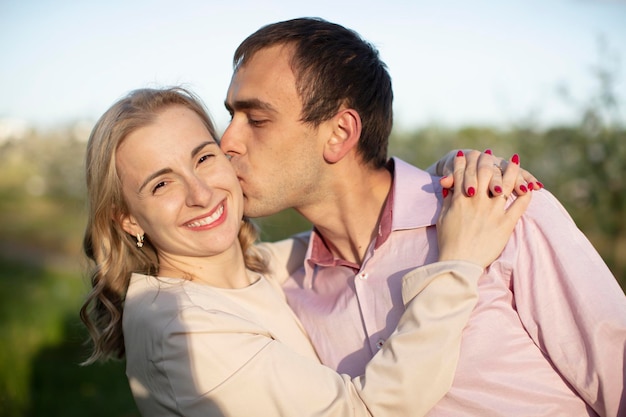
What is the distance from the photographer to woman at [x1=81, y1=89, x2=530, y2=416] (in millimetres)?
2408

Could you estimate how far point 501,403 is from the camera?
2.54m

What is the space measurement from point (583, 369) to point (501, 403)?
344 millimetres

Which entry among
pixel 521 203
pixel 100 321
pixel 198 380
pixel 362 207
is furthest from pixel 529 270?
pixel 100 321

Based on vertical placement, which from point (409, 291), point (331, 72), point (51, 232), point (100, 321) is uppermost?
point (331, 72)

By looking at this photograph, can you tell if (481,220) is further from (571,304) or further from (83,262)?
(83,262)

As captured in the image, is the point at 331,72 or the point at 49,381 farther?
the point at 49,381

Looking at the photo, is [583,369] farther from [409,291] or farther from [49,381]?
[49,381]

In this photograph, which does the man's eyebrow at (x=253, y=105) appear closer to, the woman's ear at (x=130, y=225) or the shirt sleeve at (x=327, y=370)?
the woman's ear at (x=130, y=225)

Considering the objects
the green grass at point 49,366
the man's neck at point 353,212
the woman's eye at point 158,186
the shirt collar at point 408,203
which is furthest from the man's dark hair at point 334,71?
the green grass at point 49,366

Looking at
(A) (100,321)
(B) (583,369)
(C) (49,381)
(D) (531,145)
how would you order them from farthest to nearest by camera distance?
1. (D) (531,145)
2. (C) (49,381)
3. (A) (100,321)
4. (B) (583,369)

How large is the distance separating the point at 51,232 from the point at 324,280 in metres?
10.1

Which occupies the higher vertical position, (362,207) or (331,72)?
(331,72)

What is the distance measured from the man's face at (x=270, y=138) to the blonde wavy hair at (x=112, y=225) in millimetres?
190

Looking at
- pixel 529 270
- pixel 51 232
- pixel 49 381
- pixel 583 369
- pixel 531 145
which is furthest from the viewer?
pixel 51 232
